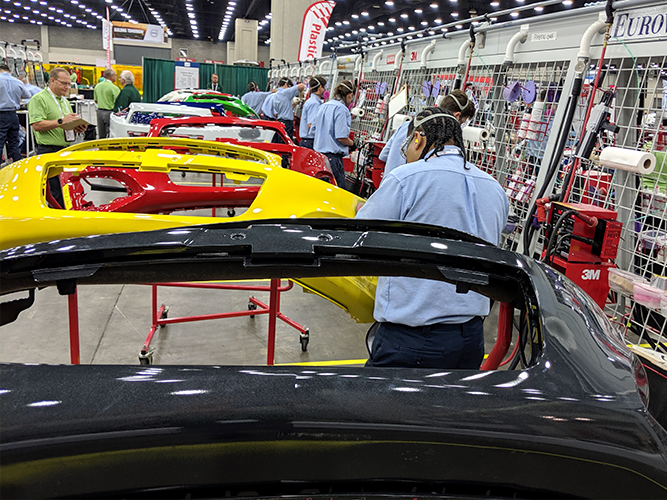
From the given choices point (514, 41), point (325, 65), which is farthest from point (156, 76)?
point (514, 41)

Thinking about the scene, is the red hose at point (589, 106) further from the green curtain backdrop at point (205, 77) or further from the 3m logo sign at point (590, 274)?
the green curtain backdrop at point (205, 77)

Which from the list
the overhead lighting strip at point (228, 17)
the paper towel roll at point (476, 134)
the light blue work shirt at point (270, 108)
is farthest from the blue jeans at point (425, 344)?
the overhead lighting strip at point (228, 17)

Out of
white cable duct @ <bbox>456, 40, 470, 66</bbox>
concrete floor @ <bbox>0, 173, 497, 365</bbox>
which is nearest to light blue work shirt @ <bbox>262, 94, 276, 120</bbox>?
white cable duct @ <bbox>456, 40, 470, 66</bbox>

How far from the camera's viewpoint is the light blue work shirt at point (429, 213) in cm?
193

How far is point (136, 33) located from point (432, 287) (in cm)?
2477

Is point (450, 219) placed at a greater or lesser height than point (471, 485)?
greater

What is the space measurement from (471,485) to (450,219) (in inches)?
53.4

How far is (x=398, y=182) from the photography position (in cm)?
196

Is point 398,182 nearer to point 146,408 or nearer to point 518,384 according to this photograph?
point 518,384

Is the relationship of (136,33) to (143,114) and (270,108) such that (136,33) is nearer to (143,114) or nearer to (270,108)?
(270,108)

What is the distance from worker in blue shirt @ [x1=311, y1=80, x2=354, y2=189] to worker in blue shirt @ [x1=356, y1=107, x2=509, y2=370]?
5240 millimetres

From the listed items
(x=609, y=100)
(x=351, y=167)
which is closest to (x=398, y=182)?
(x=609, y=100)

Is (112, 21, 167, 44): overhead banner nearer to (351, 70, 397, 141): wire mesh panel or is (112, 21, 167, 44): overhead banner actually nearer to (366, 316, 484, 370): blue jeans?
(351, 70, 397, 141): wire mesh panel

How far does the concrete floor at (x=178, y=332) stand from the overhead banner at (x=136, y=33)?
69.4 feet
